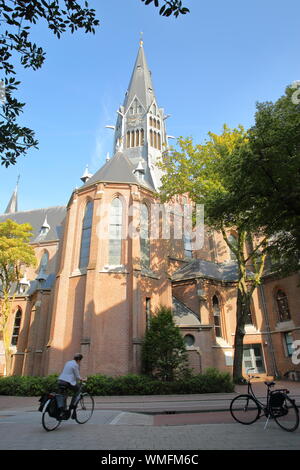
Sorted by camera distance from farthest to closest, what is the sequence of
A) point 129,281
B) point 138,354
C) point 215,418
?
1. point 129,281
2. point 138,354
3. point 215,418

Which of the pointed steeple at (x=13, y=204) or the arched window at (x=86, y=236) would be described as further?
the pointed steeple at (x=13, y=204)

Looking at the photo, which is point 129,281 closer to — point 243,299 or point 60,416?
point 243,299

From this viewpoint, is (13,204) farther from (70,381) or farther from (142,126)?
(70,381)

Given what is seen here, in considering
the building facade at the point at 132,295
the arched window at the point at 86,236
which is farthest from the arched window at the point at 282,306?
the arched window at the point at 86,236

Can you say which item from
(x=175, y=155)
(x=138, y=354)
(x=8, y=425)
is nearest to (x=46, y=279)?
(x=138, y=354)

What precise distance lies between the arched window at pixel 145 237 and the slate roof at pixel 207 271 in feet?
13.0

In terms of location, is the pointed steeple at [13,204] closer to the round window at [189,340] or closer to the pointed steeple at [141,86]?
the pointed steeple at [141,86]

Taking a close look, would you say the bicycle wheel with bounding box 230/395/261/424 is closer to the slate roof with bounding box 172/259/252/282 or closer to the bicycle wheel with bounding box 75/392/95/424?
the bicycle wheel with bounding box 75/392/95/424

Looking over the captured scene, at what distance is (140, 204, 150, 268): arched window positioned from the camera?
21.7m

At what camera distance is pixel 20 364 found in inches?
1065

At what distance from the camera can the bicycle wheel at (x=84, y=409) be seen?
7588mm

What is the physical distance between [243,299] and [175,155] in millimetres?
9957

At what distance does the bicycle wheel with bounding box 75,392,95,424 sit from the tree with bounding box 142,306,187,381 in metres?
9.01

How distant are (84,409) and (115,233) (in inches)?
569
